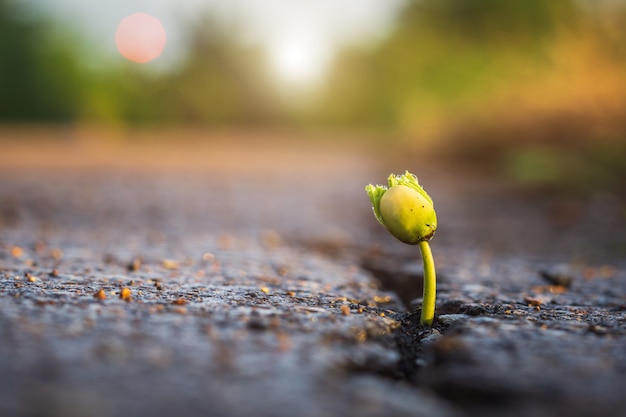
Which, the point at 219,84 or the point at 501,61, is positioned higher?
the point at 219,84

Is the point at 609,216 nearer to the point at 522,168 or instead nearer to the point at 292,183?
the point at 522,168

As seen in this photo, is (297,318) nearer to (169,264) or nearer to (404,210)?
(404,210)

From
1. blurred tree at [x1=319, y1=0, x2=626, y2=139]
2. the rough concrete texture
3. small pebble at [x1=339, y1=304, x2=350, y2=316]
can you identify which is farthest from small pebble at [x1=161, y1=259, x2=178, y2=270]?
blurred tree at [x1=319, y1=0, x2=626, y2=139]

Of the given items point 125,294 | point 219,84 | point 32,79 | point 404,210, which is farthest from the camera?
point 219,84

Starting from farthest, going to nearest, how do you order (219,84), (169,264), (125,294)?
(219,84) < (169,264) < (125,294)

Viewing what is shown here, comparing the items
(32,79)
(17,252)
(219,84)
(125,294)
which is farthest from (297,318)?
(219,84)

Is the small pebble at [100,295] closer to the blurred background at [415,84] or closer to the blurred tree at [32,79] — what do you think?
the blurred background at [415,84]
